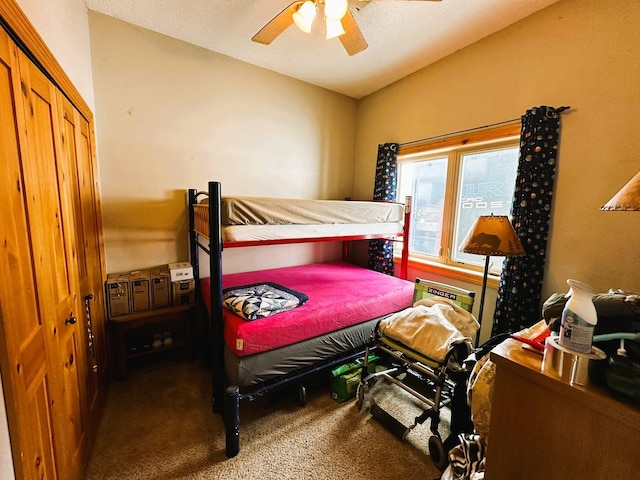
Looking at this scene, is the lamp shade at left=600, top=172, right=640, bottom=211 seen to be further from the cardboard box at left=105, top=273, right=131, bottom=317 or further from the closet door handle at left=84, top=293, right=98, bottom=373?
the cardboard box at left=105, top=273, right=131, bottom=317

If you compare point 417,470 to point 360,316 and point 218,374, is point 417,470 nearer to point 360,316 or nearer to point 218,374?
point 360,316

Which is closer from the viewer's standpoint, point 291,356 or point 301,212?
point 291,356

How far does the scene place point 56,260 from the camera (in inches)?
43.4

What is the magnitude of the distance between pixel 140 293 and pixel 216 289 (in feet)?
3.32

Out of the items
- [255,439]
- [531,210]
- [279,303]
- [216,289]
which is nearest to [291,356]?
[279,303]

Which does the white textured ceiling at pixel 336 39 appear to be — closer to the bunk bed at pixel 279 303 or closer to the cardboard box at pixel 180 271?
the bunk bed at pixel 279 303

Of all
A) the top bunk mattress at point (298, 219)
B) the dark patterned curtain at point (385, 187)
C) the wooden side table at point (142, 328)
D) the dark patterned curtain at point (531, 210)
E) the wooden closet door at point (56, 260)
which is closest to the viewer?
the wooden closet door at point (56, 260)

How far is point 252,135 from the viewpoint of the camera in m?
2.88

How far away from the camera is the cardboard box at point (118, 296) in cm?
206

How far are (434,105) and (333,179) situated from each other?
1416 mm

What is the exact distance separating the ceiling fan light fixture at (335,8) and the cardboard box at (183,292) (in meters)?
2.21

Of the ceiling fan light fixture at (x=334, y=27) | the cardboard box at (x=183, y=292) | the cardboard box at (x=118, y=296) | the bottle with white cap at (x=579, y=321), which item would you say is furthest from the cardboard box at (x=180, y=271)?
the bottle with white cap at (x=579, y=321)

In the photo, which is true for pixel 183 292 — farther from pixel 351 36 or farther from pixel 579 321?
pixel 579 321

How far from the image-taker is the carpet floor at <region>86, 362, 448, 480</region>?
1.43 meters
